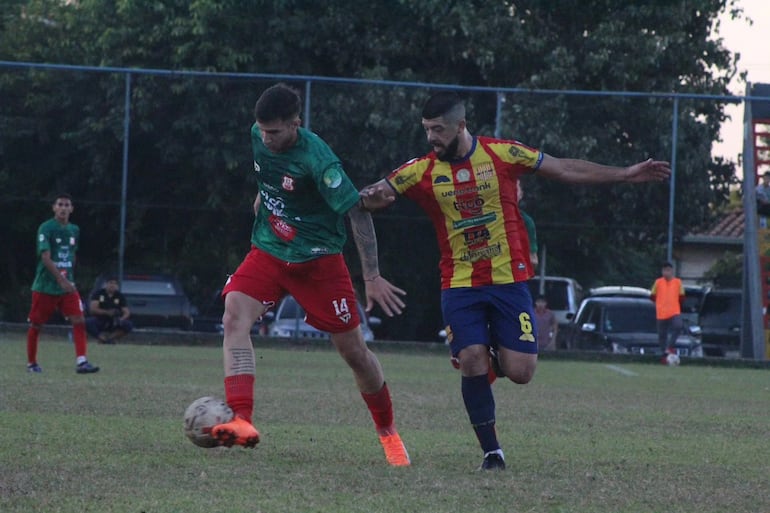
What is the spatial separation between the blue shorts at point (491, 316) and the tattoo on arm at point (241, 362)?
3.69 feet

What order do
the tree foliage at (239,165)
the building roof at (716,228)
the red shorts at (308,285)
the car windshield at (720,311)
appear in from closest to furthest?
1. the red shorts at (308,285)
2. the tree foliage at (239,165)
3. the building roof at (716,228)
4. the car windshield at (720,311)

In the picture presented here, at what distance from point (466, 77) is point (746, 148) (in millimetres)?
6584

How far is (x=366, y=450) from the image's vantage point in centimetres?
817

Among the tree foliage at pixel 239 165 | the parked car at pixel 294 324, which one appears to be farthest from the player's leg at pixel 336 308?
the parked car at pixel 294 324

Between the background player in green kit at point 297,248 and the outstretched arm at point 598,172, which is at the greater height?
the outstretched arm at point 598,172

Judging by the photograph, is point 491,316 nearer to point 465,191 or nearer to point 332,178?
point 465,191

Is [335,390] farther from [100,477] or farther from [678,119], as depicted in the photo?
[678,119]

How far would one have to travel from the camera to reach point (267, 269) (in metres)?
7.42

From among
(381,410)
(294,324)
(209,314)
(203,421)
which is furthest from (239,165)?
(203,421)

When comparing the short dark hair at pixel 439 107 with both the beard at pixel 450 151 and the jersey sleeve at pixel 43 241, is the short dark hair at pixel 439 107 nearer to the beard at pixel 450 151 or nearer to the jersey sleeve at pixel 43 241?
the beard at pixel 450 151

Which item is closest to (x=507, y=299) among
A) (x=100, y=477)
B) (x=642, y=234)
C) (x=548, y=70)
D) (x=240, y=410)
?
(x=240, y=410)

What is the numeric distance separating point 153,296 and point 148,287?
18 cm

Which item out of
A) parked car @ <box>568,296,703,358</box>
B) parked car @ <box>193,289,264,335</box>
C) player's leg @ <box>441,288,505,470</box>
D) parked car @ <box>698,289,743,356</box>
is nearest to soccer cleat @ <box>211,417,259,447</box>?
player's leg @ <box>441,288,505,470</box>

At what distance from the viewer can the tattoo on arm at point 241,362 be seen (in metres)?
7.10
